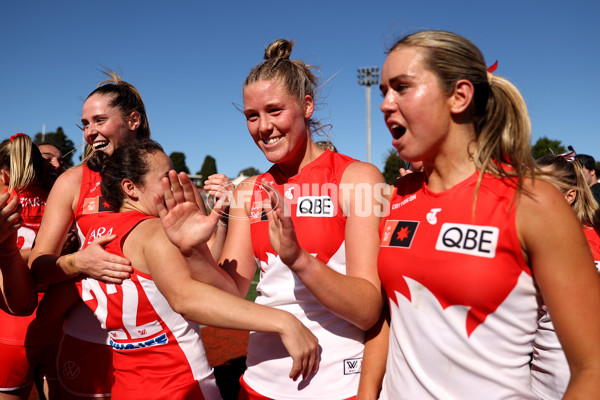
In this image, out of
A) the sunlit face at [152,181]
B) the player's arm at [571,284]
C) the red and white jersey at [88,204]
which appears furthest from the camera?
the red and white jersey at [88,204]

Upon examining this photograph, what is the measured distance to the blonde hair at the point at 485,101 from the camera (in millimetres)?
1615

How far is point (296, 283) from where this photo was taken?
2068mm

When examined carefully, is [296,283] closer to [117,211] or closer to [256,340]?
[256,340]

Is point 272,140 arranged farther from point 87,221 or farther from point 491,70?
point 87,221

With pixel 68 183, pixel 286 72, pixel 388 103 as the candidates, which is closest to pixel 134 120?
pixel 68 183

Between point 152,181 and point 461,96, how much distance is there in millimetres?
1757

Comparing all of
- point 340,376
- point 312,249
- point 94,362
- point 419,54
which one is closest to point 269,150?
point 312,249

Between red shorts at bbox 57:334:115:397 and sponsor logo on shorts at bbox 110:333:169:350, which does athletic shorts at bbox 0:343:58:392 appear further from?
sponsor logo on shorts at bbox 110:333:169:350

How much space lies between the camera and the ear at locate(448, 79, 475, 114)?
1.62m

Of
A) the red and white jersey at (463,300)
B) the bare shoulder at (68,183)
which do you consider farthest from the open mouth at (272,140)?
the bare shoulder at (68,183)

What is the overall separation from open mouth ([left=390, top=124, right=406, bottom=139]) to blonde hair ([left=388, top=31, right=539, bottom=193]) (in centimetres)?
23

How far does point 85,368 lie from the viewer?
2996 millimetres

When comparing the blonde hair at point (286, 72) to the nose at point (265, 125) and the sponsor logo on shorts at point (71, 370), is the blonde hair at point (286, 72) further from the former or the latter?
the sponsor logo on shorts at point (71, 370)

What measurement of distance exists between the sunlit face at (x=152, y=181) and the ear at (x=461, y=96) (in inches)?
65.6
